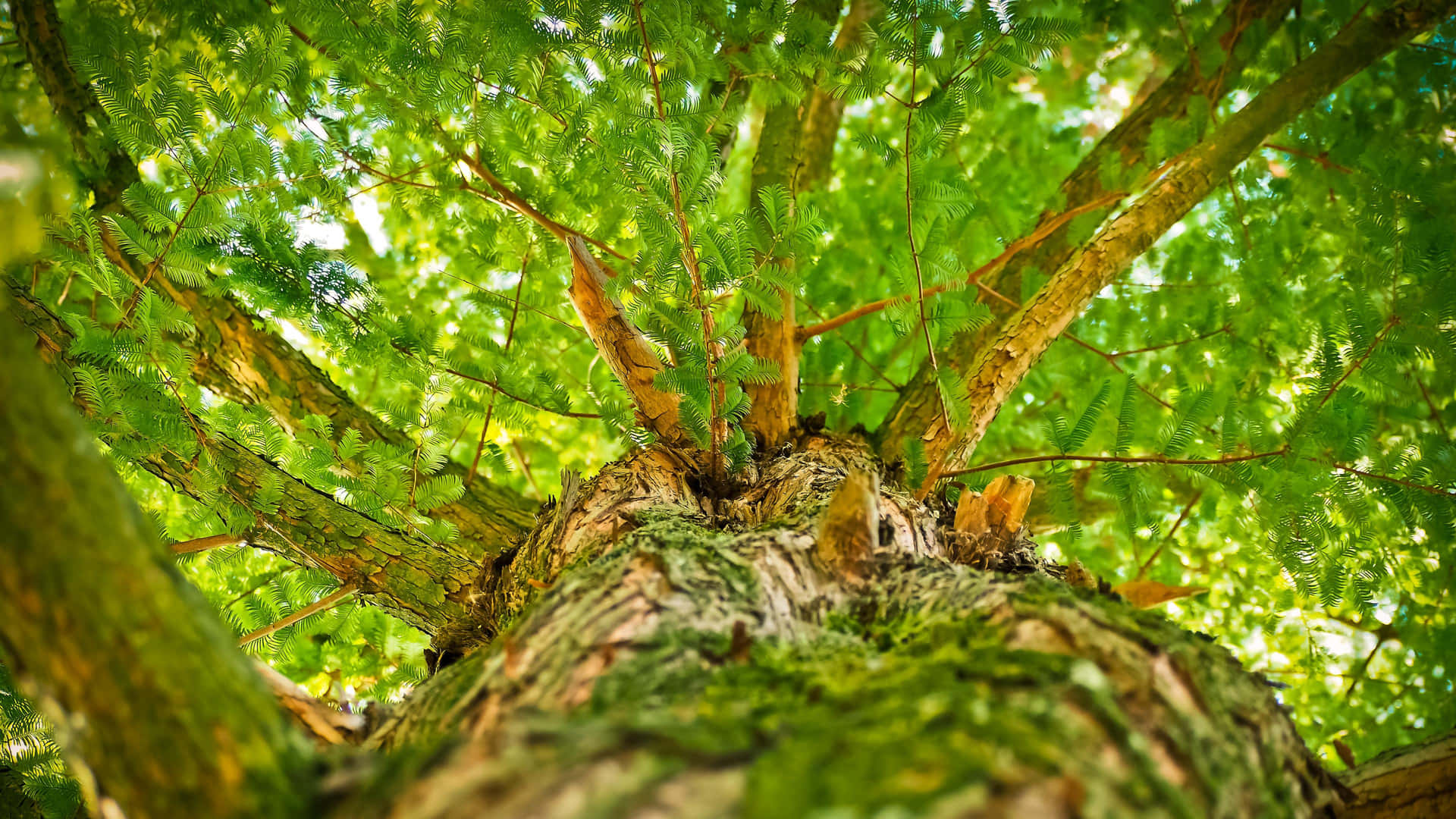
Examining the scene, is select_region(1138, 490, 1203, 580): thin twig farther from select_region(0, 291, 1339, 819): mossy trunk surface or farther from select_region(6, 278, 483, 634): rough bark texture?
select_region(6, 278, 483, 634): rough bark texture

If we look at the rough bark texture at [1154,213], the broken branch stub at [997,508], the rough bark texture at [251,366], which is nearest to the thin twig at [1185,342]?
the rough bark texture at [1154,213]

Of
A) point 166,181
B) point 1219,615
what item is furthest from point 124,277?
point 1219,615

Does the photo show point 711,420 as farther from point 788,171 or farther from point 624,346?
point 788,171

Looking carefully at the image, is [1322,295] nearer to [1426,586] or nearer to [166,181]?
[1426,586]

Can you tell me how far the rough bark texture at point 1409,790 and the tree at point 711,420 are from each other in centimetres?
1

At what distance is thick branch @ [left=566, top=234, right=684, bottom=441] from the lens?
2436 mm

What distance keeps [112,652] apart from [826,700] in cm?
77

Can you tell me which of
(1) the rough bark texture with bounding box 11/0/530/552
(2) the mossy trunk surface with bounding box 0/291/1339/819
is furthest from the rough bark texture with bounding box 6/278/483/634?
(2) the mossy trunk surface with bounding box 0/291/1339/819

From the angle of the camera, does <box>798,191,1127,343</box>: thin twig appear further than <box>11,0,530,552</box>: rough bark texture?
No

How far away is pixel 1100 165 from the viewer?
2822 millimetres

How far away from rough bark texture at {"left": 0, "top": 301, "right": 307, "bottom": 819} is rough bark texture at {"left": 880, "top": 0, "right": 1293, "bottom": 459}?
2290 millimetres

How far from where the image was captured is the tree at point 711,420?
2.60 feet

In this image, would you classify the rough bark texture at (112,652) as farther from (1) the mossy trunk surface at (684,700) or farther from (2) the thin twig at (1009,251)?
(2) the thin twig at (1009,251)

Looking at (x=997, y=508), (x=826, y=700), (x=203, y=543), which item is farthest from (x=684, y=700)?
(x=203, y=543)
